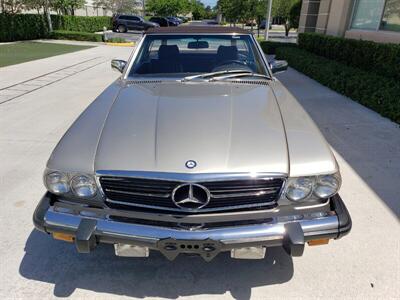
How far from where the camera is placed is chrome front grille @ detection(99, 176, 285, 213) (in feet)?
6.26

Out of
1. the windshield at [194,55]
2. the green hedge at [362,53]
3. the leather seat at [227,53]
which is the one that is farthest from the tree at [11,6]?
the leather seat at [227,53]

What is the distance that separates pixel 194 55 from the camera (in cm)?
370

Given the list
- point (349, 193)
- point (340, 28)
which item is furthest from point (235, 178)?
point (340, 28)

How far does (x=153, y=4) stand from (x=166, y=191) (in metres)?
53.9

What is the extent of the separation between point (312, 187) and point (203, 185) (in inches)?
26.8

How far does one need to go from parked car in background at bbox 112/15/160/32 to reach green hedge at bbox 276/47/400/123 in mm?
23119

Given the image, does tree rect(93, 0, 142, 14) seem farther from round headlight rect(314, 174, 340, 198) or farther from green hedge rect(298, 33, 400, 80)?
round headlight rect(314, 174, 340, 198)

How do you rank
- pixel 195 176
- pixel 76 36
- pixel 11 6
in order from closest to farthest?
pixel 195 176 → pixel 11 6 → pixel 76 36

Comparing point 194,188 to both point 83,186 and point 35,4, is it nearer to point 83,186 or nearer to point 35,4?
point 83,186

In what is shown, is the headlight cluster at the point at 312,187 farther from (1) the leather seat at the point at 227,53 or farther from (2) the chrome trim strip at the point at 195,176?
(1) the leather seat at the point at 227,53

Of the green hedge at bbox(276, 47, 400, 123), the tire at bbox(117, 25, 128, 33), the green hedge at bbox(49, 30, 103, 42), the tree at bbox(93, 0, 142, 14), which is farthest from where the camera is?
the tree at bbox(93, 0, 142, 14)

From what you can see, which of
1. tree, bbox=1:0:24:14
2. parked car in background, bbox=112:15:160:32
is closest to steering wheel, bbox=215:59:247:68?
tree, bbox=1:0:24:14

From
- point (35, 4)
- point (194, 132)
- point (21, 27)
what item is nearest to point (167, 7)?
point (35, 4)

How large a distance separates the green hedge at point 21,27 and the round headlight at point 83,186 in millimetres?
21087
